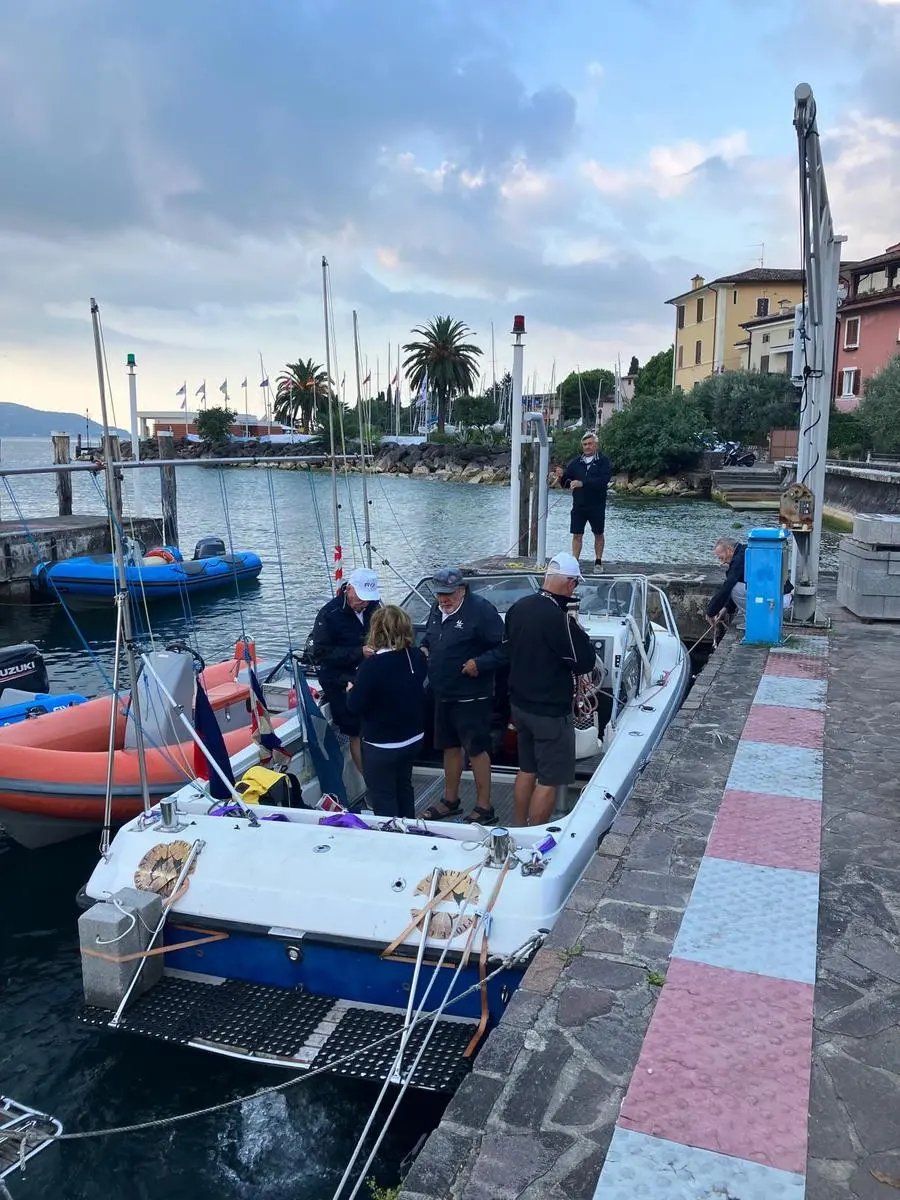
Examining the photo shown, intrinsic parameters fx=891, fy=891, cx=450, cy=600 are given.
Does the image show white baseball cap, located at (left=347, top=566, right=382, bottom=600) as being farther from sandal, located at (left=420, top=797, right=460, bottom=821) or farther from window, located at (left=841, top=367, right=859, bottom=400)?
window, located at (left=841, top=367, right=859, bottom=400)

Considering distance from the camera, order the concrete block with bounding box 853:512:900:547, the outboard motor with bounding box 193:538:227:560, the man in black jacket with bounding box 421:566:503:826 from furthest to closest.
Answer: the outboard motor with bounding box 193:538:227:560 → the concrete block with bounding box 853:512:900:547 → the man in black jacket with bounding box 421:566:503:826

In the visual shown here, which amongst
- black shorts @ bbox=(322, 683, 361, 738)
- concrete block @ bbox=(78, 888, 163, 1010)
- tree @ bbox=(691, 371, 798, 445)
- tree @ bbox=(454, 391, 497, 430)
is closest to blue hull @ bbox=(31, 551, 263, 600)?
black shorts @ bbox=(322, 683, 361, 738)

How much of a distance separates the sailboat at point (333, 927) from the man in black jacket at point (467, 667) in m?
0.96

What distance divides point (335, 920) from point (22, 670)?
7.82 m

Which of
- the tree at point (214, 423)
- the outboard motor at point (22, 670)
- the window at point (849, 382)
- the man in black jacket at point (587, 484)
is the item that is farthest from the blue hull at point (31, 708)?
the tree at point (214, 423)

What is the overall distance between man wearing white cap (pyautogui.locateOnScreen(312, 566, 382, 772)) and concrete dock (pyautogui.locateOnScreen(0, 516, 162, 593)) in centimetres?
1430

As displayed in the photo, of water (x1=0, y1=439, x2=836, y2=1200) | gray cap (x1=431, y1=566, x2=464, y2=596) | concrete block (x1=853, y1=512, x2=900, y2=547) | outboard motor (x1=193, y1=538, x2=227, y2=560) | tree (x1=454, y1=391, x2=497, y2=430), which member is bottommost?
water (x1=0, y1=439, x2=836, y2=1200)

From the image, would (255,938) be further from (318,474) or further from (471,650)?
(318,474)

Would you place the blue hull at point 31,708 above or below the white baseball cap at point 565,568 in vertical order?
below

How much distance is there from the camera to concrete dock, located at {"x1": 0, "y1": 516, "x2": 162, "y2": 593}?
860 inches

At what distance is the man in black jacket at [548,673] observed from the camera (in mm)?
5621

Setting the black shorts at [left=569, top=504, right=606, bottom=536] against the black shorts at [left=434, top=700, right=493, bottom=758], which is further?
the black shorts at [left=569, top=504, right=606, bottom=536]

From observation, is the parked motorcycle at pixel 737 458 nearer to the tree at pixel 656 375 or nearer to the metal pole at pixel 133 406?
the tree at pixel 656 375

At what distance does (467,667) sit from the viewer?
5871 millimetres
